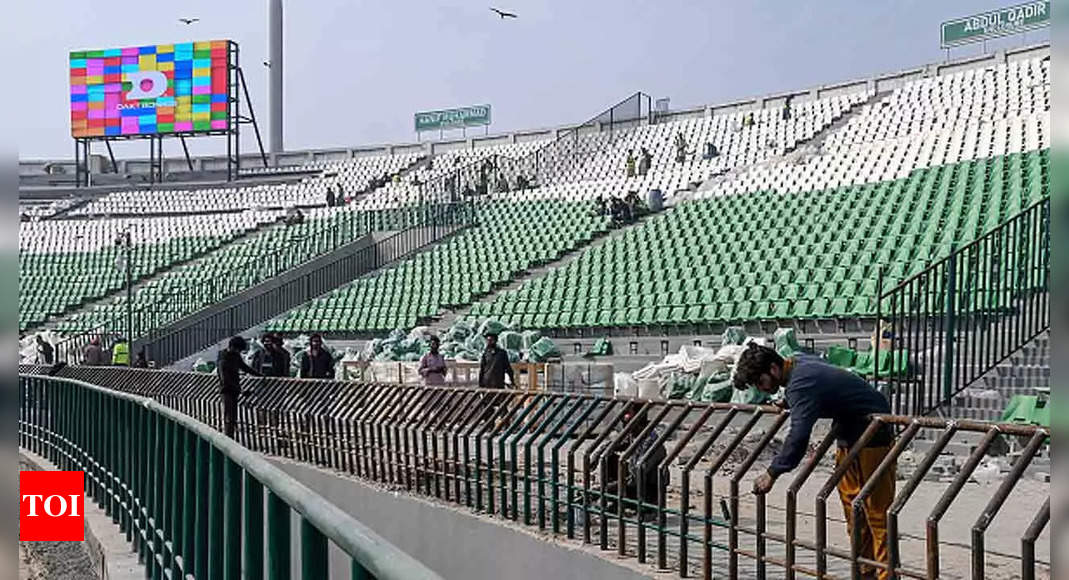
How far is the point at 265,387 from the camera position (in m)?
18.0

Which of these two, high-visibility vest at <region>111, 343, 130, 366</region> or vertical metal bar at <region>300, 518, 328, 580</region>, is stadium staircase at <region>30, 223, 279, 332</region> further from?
vertical metal bar at <region>300, 518, 328, 580</region>

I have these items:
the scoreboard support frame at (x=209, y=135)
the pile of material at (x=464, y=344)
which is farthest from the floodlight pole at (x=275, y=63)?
the pile of material at (x=464, y=344)

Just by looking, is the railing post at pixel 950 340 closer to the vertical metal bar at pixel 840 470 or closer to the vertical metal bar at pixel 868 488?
the vertical metal bar at pixel 840 470

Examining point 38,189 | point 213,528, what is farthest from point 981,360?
point 38,189

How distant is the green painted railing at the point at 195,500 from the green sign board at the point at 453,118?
53955mm

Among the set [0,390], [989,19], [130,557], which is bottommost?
[130,557]

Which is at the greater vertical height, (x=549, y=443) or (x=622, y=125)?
(x=622, y=125)

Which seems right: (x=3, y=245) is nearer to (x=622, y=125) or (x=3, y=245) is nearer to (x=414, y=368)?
(x=414, y=368)

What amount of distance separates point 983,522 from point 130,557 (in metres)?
5.80

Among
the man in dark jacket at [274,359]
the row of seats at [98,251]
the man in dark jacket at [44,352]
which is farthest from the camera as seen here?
the row of seats at [98,251]

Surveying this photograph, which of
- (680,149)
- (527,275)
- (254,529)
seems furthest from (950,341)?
(680,149)

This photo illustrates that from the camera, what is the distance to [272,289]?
36625 millimetres

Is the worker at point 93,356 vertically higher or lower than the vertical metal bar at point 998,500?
lower

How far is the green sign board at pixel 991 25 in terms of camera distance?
157 ft
